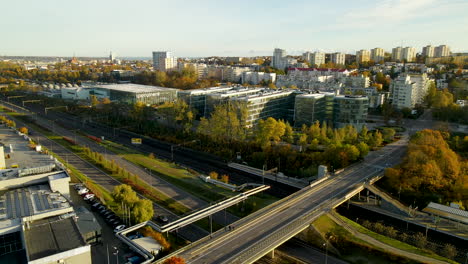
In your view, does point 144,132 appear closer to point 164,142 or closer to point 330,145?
point 164,142

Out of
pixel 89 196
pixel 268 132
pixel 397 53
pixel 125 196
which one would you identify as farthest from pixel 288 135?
pixel 397 53

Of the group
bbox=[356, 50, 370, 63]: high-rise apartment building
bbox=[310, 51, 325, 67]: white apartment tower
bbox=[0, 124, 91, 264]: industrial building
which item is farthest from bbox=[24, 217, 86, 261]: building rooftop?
bbox=[356, 50, 370, 63]: high-rise apartment building

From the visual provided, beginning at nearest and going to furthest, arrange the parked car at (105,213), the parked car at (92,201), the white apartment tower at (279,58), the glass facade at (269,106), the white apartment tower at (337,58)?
1. the parked car at (105,213)
2. the parked car at (92,201)
3. the glass facade at (269,106)
4. the white apartment tower at (279,58)
5. the white apartment tower at (337,58)

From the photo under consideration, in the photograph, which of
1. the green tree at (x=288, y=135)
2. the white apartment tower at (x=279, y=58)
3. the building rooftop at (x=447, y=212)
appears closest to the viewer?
the building rooftop at (x=447, y=212)

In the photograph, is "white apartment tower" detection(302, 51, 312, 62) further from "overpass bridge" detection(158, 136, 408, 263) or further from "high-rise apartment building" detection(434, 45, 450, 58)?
"overpass bridge" detection(158, 136, 408, 263)

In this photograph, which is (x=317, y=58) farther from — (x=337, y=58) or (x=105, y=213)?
(x=105, y=213)

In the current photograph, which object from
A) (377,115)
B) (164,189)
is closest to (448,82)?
(377,115)


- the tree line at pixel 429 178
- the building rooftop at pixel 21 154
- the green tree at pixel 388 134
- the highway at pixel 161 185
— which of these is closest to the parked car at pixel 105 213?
the highway at pixel 161 185

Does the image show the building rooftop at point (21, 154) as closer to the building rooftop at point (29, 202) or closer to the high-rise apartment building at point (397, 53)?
the building rooftop at point (29, 202)
